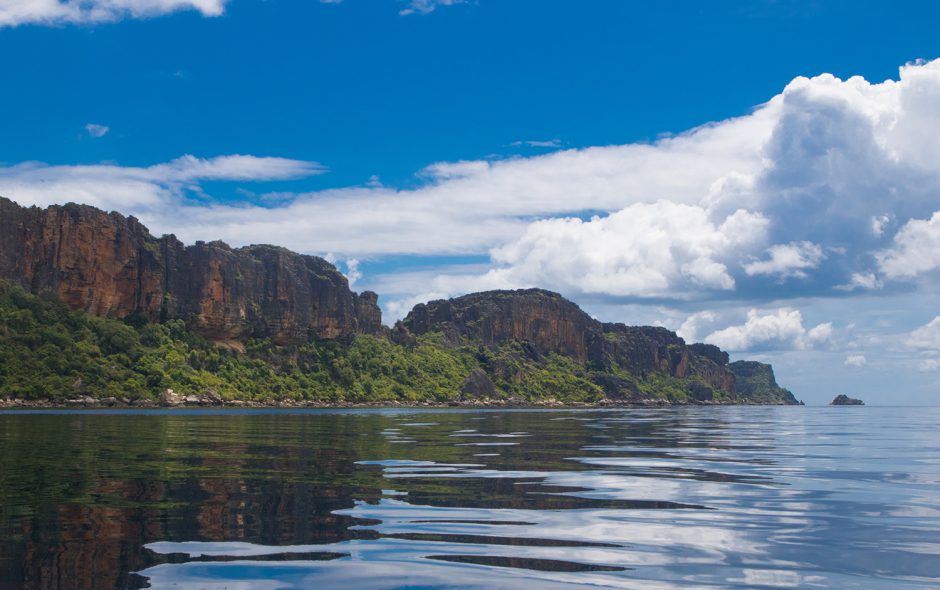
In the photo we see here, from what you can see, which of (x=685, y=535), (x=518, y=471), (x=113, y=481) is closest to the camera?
(x=685, y=535)

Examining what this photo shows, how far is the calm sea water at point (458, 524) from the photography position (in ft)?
37.6

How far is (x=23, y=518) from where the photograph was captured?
15156 millimetres

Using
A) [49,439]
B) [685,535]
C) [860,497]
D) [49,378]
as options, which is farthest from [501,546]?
[49,378]

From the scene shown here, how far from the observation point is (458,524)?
15.8m

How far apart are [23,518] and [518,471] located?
15540 mm

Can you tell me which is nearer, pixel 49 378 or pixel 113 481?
pixel 113 481

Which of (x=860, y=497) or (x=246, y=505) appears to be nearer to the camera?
(x=246, y=505)

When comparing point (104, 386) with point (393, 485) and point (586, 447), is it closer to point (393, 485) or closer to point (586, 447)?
point (586, 447)

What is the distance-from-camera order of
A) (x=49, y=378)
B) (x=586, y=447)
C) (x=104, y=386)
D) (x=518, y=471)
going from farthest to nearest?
(x=104, y=386) → (x=49, y=378) → (x=586, y=447) → (x=518, y=471)

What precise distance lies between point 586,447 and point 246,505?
26.1m

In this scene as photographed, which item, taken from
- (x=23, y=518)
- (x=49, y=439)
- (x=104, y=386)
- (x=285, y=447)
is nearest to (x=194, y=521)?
(x=23, y=518)

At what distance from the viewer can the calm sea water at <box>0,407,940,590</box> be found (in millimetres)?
11461

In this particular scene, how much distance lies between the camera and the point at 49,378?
155 metres

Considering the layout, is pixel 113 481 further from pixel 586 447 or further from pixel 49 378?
pixel 49 378
